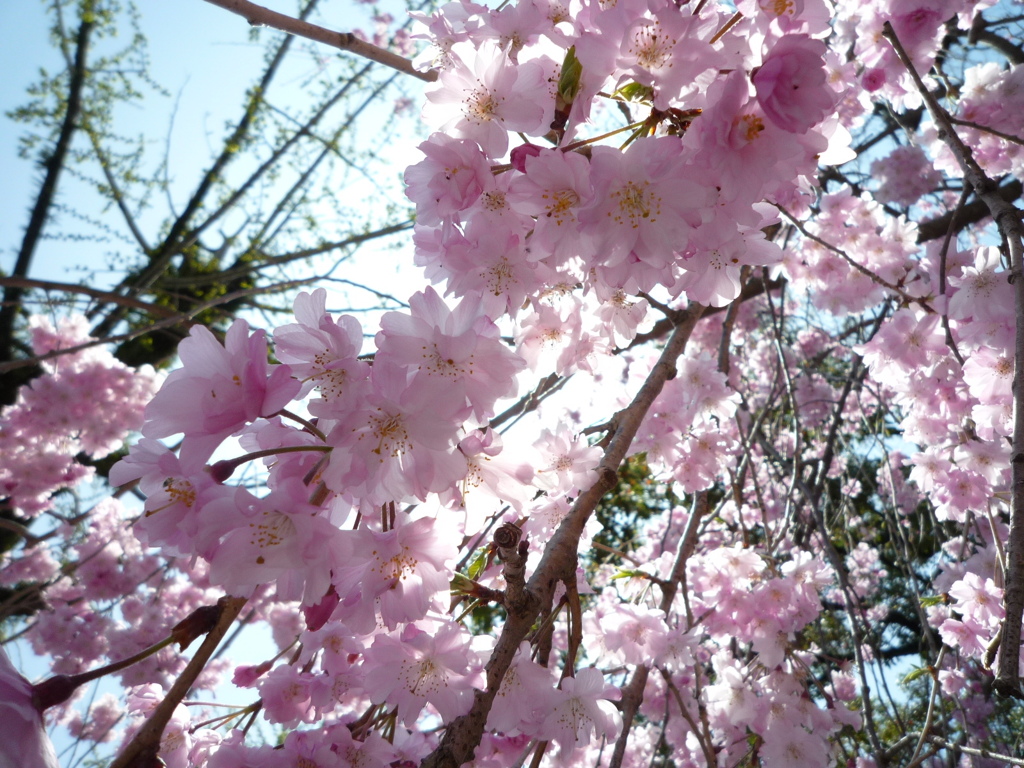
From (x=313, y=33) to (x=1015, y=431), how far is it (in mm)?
1451

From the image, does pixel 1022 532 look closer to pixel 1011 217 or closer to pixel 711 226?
pixel 711 226

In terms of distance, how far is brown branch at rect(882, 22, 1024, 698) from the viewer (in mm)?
794

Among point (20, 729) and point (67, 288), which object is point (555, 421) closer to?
point (20, 729)

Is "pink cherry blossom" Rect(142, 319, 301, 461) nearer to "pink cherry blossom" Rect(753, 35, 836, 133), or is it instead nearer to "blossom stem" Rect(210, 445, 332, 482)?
"blossom stem" Rect(210, 445, 332, 482)

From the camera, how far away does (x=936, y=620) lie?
3.70 m

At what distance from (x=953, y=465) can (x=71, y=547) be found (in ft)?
18.2

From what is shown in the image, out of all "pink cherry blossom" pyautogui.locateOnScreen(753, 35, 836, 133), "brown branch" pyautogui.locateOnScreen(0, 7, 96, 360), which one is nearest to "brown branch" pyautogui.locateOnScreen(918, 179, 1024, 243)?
"pink cherry blossom" pyautogui.locateOnScreen(753, 35, 836, 133)

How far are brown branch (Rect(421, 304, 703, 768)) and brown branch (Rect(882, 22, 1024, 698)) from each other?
59 centimetres

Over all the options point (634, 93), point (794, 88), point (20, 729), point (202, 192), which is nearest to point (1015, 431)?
point (794, 88)

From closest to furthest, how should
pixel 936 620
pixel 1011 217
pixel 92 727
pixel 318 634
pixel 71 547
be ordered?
pixel 318 634 → pixel 1011 217 → pixel 936 620 → pixel 71 547 → pixel 92 727

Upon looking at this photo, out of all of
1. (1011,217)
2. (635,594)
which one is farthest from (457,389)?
(635,594)

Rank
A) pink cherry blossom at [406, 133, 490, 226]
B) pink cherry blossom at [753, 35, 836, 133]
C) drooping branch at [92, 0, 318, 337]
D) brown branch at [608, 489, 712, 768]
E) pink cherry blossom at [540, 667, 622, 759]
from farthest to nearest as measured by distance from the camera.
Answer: drooping branch at [92, 0, 318, 337] → brown branch at [608, 489, 712, 768] → pink cherry blossom at [540, 667, 622, 759] → pink cherry blossom at [406, 133, 490, 226] → pink cherry blossom at [753, 35, 836, 133]

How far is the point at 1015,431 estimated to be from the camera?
3.49 feet

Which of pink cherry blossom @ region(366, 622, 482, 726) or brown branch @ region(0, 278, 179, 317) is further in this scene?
brown branch @ region(0, 278, 179, 317)
